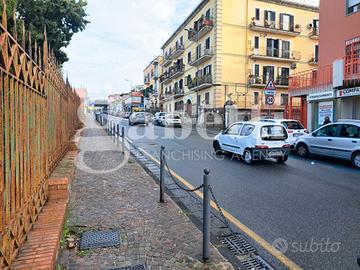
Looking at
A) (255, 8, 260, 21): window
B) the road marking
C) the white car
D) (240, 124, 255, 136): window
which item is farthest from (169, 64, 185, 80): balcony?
the road marking

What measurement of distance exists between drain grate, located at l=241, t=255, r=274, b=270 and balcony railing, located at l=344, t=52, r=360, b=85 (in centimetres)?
1305

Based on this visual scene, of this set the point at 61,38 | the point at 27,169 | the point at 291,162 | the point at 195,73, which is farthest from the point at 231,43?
the point at 27,169

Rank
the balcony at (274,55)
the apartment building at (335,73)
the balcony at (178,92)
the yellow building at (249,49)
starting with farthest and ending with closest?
the balcony at (178,92), the balcony at (274,55), the yellow building at (249,49), the apartment building at (335,73)

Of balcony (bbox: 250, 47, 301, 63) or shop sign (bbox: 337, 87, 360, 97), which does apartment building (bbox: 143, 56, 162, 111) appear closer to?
balcony (bbox: 250, 47, 301, 63)

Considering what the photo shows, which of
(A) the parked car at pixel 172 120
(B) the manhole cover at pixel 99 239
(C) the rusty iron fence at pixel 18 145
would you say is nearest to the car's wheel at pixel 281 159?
(B) the manhole cover at pixel 99 239

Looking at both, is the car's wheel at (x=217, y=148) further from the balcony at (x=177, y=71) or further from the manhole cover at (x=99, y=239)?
the balcony at (x=177, y=71)

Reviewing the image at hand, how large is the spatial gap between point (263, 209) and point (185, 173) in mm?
3527

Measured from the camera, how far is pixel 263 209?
548 centimetres

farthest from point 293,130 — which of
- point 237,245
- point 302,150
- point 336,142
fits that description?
point 237,245

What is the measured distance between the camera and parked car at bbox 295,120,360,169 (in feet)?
32.7

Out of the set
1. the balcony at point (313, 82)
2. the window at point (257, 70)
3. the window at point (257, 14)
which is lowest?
the balcony at point (313, 82)

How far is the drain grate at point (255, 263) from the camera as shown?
3.49 m

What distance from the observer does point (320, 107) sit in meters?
17.2

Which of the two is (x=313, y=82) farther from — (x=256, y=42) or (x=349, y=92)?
(x=256, y=42)
